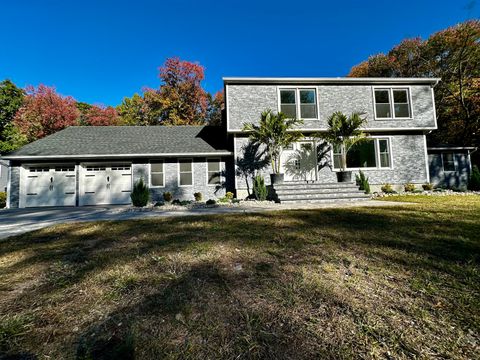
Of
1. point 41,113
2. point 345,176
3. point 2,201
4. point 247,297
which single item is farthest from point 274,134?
point 41,113

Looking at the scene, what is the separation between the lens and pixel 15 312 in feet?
6.26

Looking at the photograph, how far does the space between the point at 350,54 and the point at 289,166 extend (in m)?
18.2

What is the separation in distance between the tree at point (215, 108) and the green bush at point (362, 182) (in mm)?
17173

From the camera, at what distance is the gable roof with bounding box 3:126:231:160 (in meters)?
11.6

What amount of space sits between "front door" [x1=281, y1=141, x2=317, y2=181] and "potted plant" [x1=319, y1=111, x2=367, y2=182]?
1241 mm

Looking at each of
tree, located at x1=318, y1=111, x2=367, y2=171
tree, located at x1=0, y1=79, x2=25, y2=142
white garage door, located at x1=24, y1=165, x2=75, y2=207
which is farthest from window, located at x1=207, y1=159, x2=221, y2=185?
tree, located at x1=0, y1=79, x2=25, y2=142

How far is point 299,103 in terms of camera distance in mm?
12164

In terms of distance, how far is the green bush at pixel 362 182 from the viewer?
10648mm

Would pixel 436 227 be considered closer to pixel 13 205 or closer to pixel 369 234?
pixel 369 234

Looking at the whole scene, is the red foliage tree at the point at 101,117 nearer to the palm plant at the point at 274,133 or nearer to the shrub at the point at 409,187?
the palm plant at the point at 274,133

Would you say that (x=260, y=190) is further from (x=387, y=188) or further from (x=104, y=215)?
(x=387, y=188)

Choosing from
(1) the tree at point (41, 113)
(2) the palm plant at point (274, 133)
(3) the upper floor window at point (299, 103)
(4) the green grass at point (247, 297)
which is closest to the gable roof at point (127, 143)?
(2) the palm plant at point (274, 133)

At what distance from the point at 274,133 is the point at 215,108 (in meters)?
16.8

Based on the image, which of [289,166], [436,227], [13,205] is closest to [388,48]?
[289,166]
